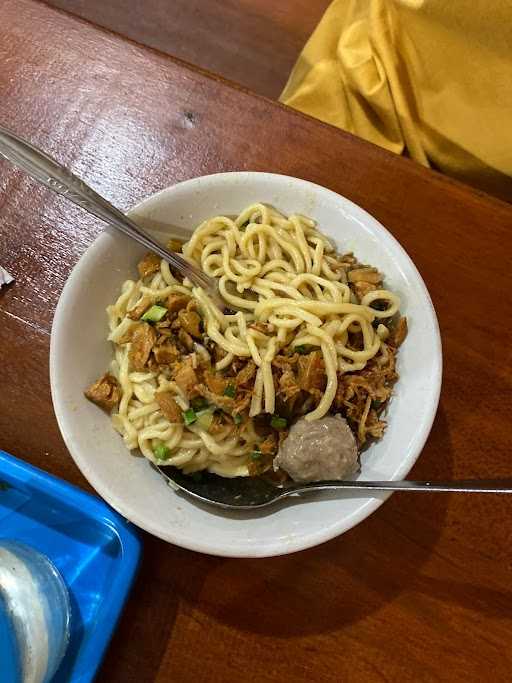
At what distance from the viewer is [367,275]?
1.31 metres

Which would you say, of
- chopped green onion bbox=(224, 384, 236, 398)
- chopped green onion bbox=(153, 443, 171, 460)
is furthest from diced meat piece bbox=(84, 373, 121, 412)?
chopped green onion bbox=(224, 384, 236, 398)

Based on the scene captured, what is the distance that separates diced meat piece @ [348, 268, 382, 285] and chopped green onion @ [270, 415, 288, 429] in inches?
13.8

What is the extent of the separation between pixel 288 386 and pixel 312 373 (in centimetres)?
6

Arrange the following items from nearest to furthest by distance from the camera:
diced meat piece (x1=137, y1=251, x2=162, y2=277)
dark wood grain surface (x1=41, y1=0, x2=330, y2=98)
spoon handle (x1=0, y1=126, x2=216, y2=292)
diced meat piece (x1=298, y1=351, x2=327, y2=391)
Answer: spoon handle (x1=0, y1=126, x2=216, y2=292) → diced meat piece (x1=298, y1=351, x2=327, y2=391) → diced meat piece (x1=137, y1=251, x2=162, y2=277) → dark wood grain surface (x1=41, y1=0, x2=330, y2=98)

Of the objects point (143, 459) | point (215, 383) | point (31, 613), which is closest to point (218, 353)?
point (215, 383)

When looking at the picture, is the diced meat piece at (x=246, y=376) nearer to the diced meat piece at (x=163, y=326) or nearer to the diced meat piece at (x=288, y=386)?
the diced meat piece at (x=288, y=386)

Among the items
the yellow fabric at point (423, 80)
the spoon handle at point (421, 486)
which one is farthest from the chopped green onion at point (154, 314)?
the yellow fabric at point (423, 80)

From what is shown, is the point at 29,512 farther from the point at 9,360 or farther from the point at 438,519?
the point at 438,519

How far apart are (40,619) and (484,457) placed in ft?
3.39

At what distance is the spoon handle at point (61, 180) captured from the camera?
1.12 m

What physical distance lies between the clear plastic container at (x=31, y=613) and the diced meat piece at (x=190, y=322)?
2.03 feet

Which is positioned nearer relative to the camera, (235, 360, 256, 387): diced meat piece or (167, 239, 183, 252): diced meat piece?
(235, 360, 256, 387): diced meat piece

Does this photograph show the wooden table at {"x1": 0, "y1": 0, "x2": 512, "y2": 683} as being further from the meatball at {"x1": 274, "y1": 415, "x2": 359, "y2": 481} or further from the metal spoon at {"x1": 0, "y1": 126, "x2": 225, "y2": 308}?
the metal spoon at {"x1": 0, "y1": 126, "x2": 225, "y2": 308}

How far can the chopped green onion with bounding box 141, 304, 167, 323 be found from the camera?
1292mm
